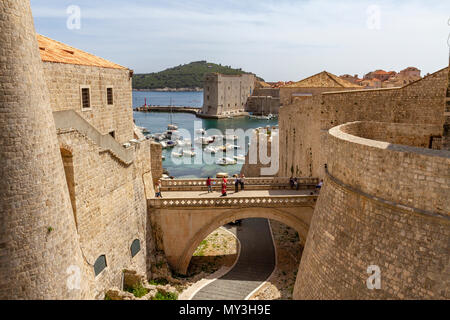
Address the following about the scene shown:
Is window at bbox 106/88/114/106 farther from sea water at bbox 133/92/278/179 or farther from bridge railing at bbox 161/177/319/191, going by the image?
sea water at bbox 133/92/278/179

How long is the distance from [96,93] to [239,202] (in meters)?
7.74

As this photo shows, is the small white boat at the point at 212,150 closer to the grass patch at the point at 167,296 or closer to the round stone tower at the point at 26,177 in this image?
the grass patch at the point at 167,296

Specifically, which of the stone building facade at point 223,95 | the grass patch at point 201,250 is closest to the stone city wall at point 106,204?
the grass patch at point 201,250

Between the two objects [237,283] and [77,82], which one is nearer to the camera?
[77,82]

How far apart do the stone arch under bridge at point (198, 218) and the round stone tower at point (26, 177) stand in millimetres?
8310

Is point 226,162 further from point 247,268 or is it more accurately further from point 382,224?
point 382,224

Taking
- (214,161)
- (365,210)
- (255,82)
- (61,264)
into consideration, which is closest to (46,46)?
(61,264)

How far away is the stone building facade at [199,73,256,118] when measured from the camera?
8744 centimetres

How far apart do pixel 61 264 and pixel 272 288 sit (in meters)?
9.64

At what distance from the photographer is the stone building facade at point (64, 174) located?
7.46 metres

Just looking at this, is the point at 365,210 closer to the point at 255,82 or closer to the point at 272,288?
the point at 272,288

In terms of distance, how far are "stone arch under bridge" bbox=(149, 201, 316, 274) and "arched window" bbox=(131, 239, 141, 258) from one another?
5.20ft

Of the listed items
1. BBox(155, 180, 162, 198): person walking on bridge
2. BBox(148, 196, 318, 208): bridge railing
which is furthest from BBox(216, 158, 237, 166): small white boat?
BBox(148, 196, 318, 208): bridge railing
